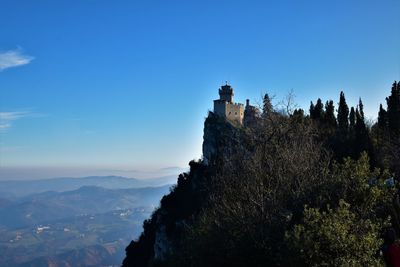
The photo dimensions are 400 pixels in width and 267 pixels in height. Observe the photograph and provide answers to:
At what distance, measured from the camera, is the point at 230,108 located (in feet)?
200

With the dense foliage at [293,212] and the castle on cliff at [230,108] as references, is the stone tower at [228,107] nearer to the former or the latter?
the castle on cliff at [230,108]

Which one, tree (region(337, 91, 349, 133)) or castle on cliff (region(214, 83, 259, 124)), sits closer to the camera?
tree (region(337, 91, 349, 133))

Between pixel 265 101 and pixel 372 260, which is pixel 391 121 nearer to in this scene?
pixel 265 101

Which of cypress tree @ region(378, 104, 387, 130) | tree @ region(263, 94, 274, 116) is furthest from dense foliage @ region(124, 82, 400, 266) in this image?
cypress tree @ region(378, 104, 387, 130)

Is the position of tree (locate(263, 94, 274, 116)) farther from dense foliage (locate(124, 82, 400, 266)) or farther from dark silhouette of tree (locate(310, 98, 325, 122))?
dark silhouette of tree (locate(310, 98, 325, 122))

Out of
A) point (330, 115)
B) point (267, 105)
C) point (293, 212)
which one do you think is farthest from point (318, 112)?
point (293, 212)

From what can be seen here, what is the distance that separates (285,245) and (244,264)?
213cm

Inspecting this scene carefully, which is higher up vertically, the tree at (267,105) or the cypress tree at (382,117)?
the cypress tree at (382,117)

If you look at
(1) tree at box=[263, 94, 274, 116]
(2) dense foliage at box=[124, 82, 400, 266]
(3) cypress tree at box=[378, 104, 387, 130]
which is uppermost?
(3) cypress tree at box=[378, 104, 387, 130]

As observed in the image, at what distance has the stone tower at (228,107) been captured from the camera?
6034 cm

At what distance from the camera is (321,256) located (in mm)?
10258

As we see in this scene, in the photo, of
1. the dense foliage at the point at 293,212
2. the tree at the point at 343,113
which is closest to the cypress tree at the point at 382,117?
the tree at the point at 343,113

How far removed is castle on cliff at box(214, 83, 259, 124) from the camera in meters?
60.2

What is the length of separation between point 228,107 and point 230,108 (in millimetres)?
443
